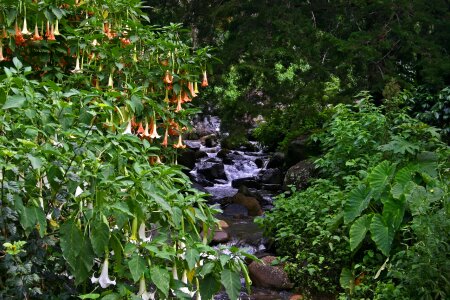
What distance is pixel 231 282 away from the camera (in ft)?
7.58

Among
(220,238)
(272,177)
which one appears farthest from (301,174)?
(272,177)

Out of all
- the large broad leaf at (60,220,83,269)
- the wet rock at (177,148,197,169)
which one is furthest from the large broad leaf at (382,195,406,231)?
the wet rock at (177,148,197,169)

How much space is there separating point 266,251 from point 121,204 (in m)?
4.89

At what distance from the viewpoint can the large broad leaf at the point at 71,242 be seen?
2305 millimetres

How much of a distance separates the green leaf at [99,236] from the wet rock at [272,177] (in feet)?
30.8

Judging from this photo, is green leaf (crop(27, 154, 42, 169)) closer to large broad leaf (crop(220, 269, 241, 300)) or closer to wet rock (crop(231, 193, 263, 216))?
large broad leaf (crop(220, 269, 241, 300))

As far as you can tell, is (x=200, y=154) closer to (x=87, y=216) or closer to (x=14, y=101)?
(x=14, y=101)

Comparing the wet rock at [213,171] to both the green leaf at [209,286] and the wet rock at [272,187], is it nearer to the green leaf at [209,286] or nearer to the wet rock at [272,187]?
the wet rock at [272,187]

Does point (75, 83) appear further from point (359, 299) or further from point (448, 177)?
point (448, 177)

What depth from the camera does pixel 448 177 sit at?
5.46 meters

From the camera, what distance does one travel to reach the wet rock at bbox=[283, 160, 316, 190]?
902 centimetres

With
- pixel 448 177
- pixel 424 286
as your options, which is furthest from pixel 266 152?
pixel 424 286

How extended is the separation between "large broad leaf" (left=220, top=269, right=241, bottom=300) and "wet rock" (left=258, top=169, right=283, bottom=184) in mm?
9284

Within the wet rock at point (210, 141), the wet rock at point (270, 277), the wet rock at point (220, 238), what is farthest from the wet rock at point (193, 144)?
the wet rock at point (270, 277)
